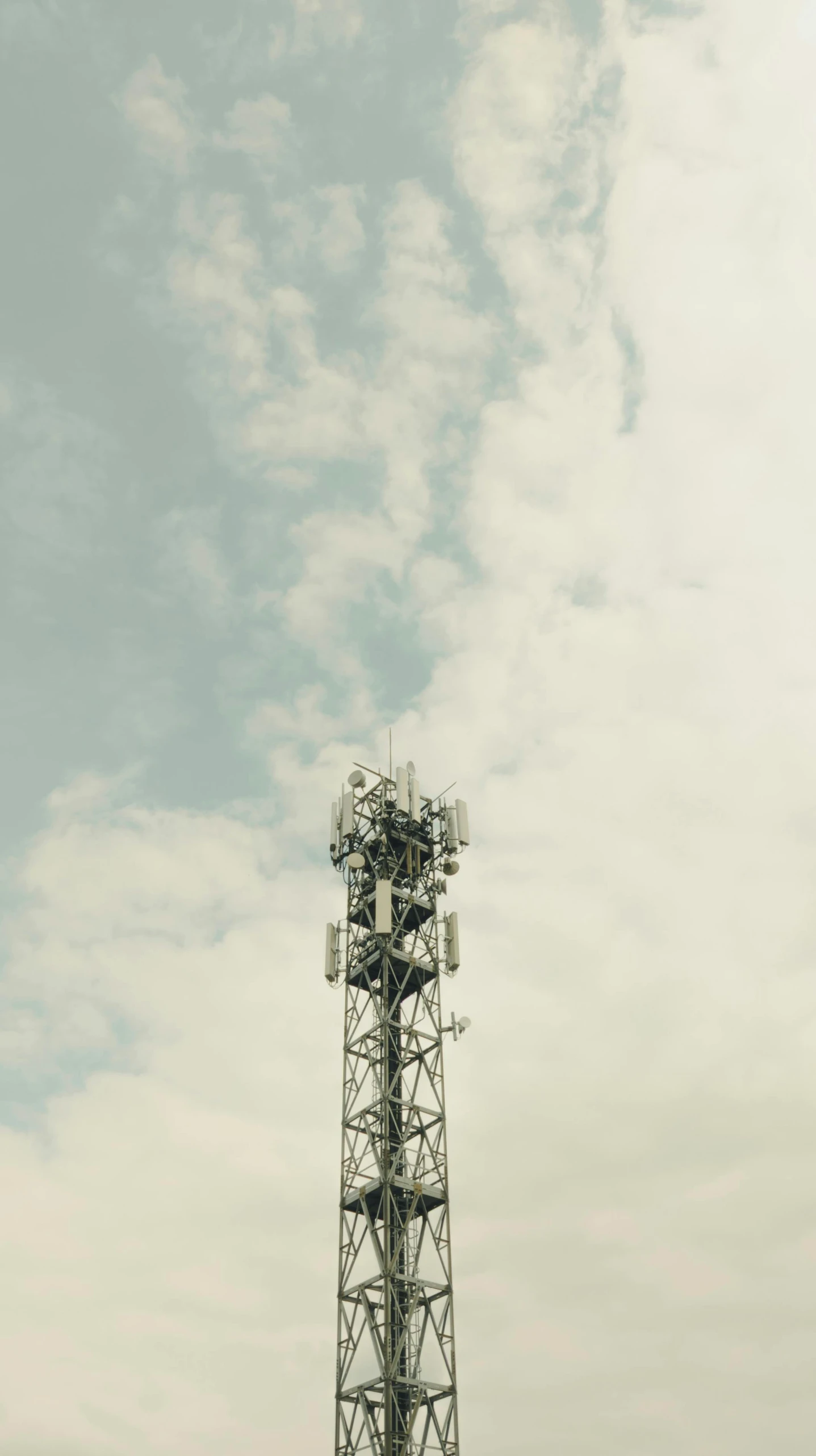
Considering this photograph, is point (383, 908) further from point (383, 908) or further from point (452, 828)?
point (452, 828)

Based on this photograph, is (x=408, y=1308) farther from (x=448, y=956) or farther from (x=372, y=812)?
(x=372, y=812)

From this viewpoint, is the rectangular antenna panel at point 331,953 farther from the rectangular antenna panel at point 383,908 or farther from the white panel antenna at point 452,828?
the white panel antenna at point 452,828

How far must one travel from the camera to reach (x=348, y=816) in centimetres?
6538

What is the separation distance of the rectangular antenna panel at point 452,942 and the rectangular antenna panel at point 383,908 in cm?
426

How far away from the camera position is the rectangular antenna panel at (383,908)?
59188 millimetres

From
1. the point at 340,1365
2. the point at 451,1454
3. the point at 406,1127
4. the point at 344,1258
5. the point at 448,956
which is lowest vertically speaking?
the point at 451,1454

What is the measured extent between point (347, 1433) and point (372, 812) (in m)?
29.6

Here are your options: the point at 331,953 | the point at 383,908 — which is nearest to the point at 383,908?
the point at 383,908

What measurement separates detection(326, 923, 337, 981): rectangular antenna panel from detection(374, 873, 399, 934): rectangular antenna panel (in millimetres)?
3495

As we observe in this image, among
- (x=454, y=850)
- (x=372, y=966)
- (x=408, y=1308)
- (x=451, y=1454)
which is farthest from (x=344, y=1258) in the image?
(x=454, y=850)

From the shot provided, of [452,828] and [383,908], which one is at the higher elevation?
[452,828]

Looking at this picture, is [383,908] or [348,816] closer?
[383,908]

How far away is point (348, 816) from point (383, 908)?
24.6ft

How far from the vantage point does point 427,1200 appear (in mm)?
55125
